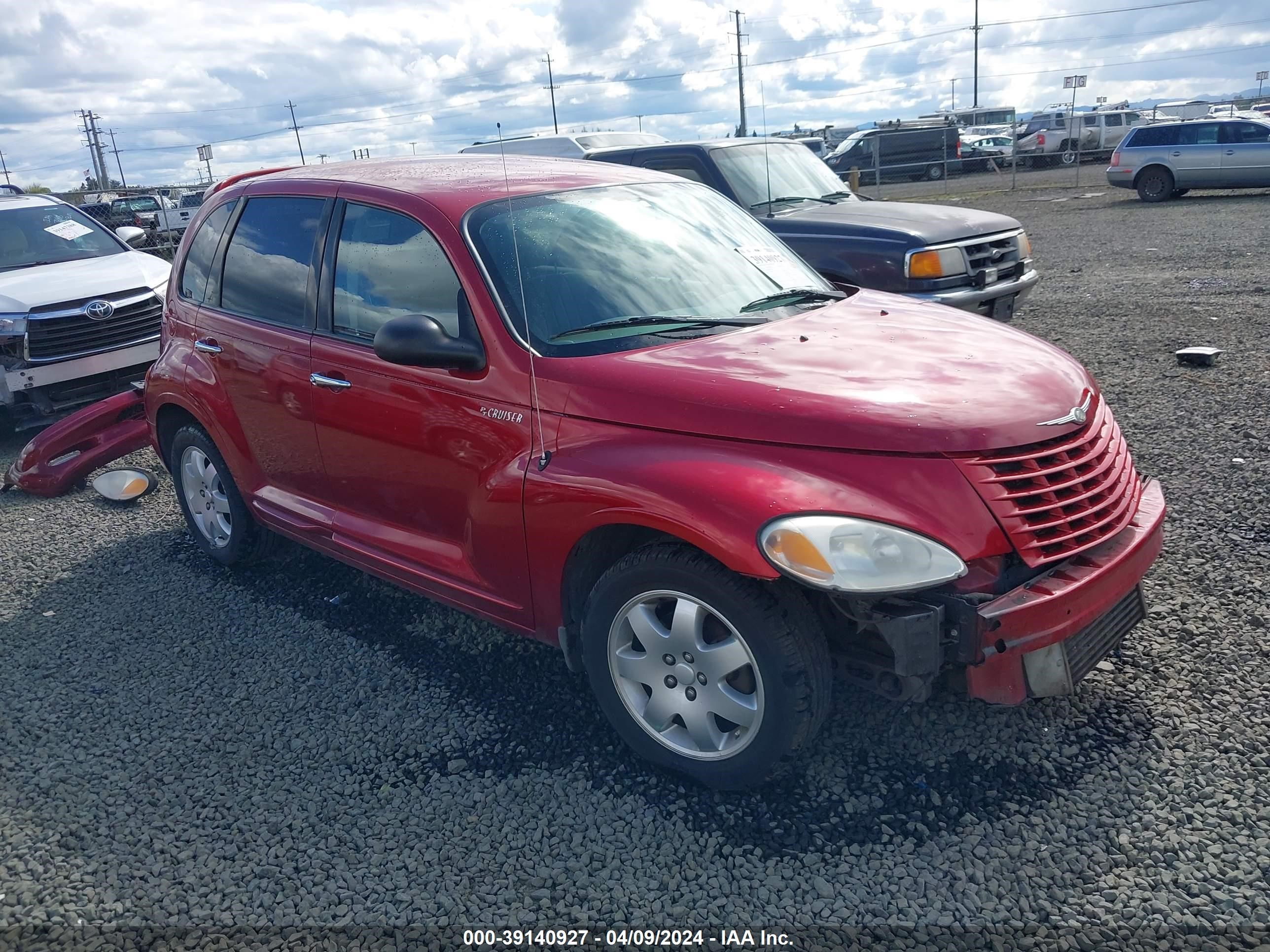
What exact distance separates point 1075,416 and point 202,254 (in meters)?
4.06

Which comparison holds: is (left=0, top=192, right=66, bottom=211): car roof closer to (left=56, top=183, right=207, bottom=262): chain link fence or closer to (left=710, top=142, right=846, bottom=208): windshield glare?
(left=56, top=183, right=207, bottom=262): chain link fence

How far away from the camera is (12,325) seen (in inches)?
308

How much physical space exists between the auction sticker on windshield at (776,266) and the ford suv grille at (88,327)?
5683 mm

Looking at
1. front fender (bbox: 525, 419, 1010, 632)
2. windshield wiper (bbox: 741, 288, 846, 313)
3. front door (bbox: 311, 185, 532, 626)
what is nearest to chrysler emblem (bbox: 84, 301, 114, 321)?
front door (bbox: 311, 185, 532, 626)

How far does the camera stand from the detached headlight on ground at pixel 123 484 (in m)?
6.39

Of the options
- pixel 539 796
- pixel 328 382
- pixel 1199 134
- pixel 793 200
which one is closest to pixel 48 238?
pixel 793 200

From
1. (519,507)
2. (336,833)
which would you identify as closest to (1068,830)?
(519,507)

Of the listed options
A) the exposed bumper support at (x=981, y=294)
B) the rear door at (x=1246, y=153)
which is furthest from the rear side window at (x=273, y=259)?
A: the rear door at (x=1246, y=153)

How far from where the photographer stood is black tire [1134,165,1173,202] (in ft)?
67.5

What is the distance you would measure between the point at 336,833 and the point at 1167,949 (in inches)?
90.0

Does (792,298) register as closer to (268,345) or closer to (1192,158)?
(268,345)

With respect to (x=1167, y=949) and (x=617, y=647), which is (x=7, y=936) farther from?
(x=1167, y=949)

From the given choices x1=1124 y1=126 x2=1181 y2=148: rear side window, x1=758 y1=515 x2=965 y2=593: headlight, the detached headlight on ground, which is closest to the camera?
x1=758 y1=515 x2=965 y2=593: headlight

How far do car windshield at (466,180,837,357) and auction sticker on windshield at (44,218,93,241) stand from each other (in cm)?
774
